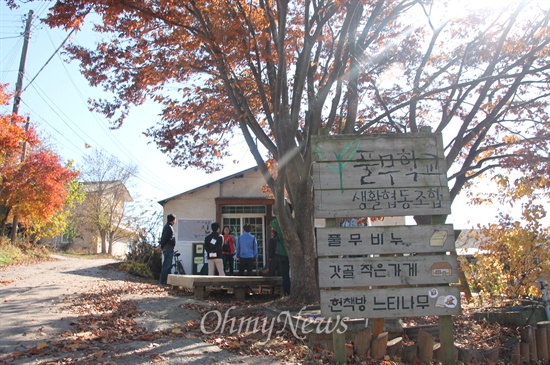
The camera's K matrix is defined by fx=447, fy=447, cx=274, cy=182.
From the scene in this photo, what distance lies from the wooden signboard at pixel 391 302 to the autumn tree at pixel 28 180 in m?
16.8

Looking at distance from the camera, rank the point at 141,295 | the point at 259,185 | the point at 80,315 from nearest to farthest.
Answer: the point at 80,315 → the point at 141,295 → the point at 259,185

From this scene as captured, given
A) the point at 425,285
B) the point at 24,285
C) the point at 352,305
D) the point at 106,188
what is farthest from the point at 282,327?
the point at 106,188

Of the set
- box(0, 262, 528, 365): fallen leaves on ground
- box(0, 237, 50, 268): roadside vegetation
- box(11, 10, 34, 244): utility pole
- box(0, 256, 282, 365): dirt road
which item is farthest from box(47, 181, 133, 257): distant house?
box(0, 262, 528, 365): fallen leaves on ground

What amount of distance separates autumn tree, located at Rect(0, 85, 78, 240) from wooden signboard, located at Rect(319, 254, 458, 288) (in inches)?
659

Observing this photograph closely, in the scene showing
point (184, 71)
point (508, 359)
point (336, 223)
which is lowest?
point (508, 359)

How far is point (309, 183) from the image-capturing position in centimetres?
829

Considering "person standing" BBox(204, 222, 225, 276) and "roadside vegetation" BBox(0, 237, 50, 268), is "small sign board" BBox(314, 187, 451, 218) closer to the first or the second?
"person standing" BBox(204, 222, 225, 276)

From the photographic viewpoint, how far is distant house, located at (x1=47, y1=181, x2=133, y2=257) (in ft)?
142

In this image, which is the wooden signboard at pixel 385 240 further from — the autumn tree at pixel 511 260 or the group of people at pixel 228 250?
the group of people at pixel 228 250

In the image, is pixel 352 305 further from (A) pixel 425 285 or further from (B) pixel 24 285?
(B) pixel 24 285

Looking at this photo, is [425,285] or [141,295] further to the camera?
[141,295]

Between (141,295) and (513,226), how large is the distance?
23.3ft

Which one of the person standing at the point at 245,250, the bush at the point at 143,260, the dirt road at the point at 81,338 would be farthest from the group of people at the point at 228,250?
the bush at the point at 143,260

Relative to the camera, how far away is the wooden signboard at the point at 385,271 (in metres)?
4.89
